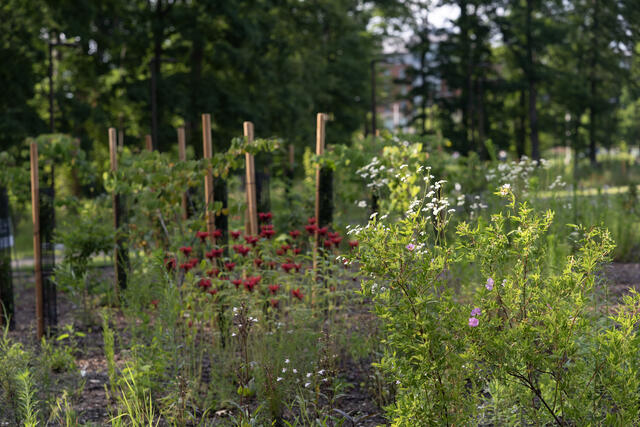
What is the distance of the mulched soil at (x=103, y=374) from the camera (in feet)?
12.9

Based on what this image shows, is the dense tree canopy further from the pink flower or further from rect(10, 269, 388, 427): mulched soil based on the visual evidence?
the pink flower

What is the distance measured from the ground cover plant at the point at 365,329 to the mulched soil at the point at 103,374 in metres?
0.02

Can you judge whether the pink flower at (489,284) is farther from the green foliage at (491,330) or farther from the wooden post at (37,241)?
the wooden post at (37,241)

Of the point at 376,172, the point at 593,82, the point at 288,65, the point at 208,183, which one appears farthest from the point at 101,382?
the point at 593,82

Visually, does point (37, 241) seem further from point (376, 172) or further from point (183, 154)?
point (376, 172)

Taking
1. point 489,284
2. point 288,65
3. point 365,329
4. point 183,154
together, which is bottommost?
point 365,329

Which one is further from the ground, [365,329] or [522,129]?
[522,129]

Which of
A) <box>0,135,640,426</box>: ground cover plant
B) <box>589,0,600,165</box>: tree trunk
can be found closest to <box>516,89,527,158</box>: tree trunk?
<box>589,0,600,165</box>: tree trunk

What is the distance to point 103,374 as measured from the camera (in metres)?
4.82

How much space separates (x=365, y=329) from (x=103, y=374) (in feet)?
6.33

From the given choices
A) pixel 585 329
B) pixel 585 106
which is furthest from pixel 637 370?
pixel 585 106

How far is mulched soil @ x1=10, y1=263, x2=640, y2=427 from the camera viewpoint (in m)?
3.92

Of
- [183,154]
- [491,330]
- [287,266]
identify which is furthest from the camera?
[183,154]

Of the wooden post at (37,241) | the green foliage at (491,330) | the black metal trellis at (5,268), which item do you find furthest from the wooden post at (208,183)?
the green foliage at (491,330)
